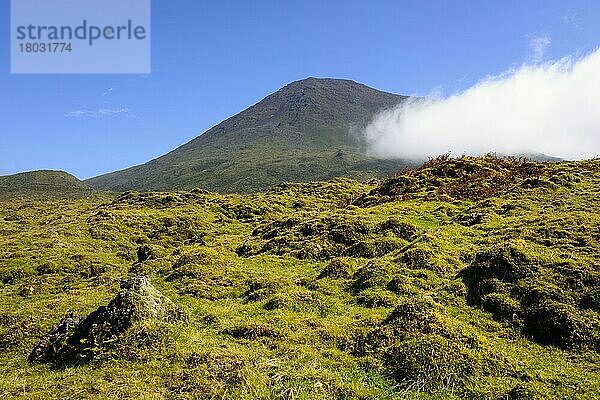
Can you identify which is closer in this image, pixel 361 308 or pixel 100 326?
pixel 100 326

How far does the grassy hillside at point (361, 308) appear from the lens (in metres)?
13.8

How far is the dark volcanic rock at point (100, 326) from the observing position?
1627 cm

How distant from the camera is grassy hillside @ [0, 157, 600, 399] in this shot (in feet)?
45.1

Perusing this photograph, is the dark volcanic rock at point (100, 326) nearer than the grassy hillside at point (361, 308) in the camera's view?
No

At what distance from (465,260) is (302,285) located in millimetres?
10071

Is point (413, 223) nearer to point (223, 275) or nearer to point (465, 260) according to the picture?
point (465, 260)

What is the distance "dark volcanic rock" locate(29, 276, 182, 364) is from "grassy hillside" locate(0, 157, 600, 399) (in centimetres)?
34

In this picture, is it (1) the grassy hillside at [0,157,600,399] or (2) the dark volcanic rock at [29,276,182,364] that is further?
(2) the dark volcanic rock at [29,276,182,364]

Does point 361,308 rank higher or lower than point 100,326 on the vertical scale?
lower

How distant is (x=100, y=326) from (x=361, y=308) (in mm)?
11815

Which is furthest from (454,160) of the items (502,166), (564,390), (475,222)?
(564,390)

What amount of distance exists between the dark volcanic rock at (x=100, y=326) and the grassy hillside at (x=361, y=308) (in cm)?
34

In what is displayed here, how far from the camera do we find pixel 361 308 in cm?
2134

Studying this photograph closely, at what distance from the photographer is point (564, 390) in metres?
12.9
